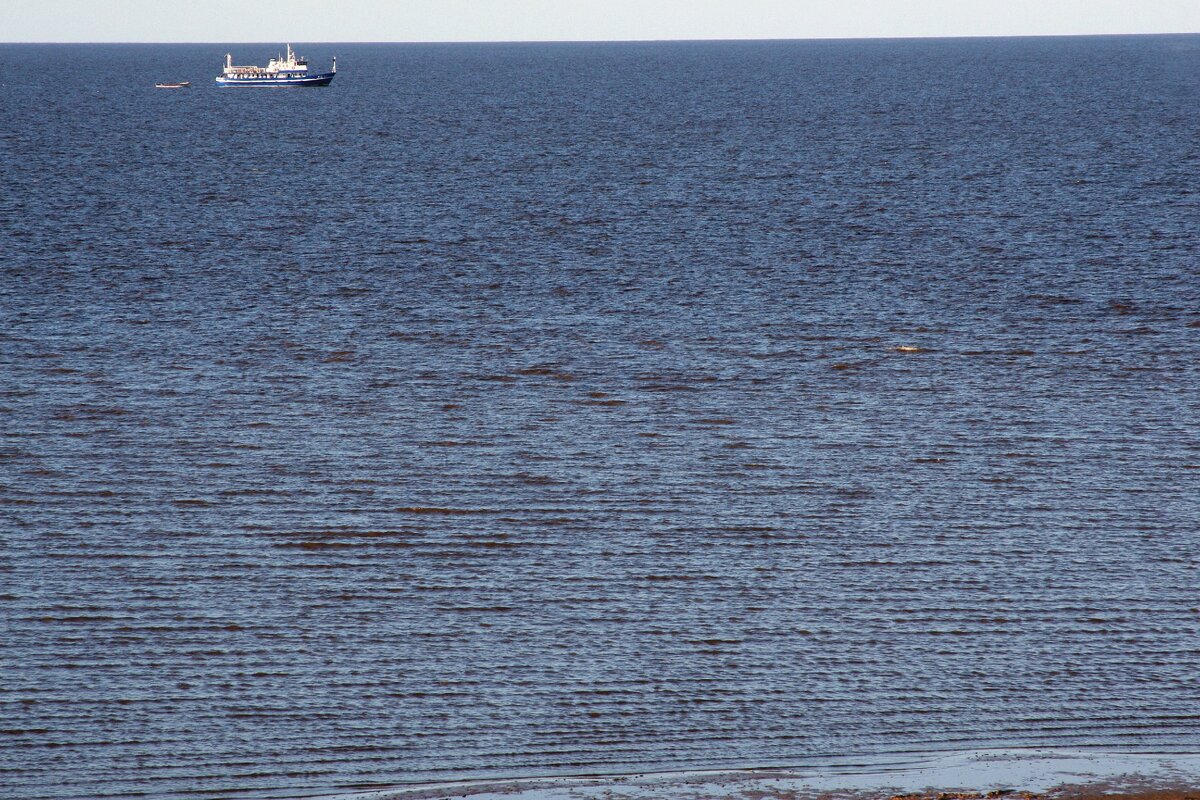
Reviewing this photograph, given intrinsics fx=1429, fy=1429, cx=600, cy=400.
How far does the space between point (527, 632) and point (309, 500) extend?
659cm

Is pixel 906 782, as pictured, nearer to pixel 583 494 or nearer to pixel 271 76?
pixel 583 494

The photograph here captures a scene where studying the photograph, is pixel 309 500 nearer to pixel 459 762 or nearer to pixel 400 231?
pixel 459 762

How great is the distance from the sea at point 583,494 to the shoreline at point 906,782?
427mm

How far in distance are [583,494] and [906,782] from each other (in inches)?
422

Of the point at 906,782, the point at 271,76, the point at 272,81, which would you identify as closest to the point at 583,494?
the point at 906,782

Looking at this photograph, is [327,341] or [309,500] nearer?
[309,500]

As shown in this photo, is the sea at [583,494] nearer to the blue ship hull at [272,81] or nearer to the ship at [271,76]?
the blue ship hull at [272,81]

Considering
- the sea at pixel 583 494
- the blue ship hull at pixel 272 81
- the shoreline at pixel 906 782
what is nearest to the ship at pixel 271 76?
the blue ship hull at pixel 272 81

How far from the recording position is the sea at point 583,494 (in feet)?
53.3

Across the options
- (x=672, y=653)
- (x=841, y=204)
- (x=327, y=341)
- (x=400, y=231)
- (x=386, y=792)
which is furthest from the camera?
(x=841, y=204)

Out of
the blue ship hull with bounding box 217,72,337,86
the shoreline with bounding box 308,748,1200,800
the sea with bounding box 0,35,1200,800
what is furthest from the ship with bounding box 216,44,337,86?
the shoreline with bounding box 308,748,1200,800

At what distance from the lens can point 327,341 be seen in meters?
35.3

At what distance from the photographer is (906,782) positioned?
14203 mm

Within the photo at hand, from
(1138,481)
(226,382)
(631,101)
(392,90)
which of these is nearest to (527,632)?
(1138,481)
